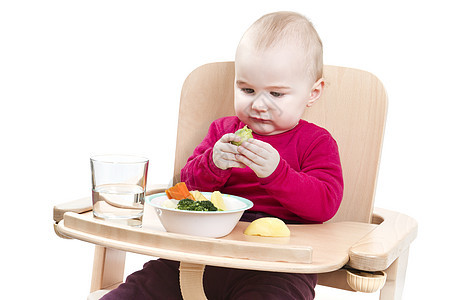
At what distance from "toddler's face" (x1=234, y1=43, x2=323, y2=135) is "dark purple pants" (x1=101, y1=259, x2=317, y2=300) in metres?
0.43

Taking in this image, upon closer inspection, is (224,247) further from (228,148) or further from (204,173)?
(204,173)

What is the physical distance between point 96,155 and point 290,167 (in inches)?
20.9

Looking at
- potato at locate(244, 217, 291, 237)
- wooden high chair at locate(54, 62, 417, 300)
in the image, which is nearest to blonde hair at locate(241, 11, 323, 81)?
wooden high chair at locate(54, 62, 417, 300)

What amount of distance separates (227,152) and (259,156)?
0.10 meters

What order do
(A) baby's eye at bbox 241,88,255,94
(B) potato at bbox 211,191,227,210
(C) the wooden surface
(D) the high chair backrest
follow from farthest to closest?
1. (D) the high chair backrest
2. (A) baby's eye at bbox 241,88,255,94
3. (B) potato at bbox 211,191,227,210
4. (C) the wooden surface

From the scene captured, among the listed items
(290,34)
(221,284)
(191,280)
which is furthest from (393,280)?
(290,34)

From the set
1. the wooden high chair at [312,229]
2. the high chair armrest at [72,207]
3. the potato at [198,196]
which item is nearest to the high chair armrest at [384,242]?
the wooden high chair at [312,229]

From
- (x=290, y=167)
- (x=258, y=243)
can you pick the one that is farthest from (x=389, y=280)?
(x=258, y=243)

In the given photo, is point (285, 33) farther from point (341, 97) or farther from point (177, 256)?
point (177, 256)

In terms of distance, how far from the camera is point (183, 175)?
2.14 metres

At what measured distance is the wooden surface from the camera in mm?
1579

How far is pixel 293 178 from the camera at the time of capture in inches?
74.6

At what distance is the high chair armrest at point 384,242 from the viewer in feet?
5.55

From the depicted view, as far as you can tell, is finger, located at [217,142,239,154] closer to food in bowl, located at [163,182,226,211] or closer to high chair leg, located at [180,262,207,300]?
food in bowl, located at [163,182,226,211]
